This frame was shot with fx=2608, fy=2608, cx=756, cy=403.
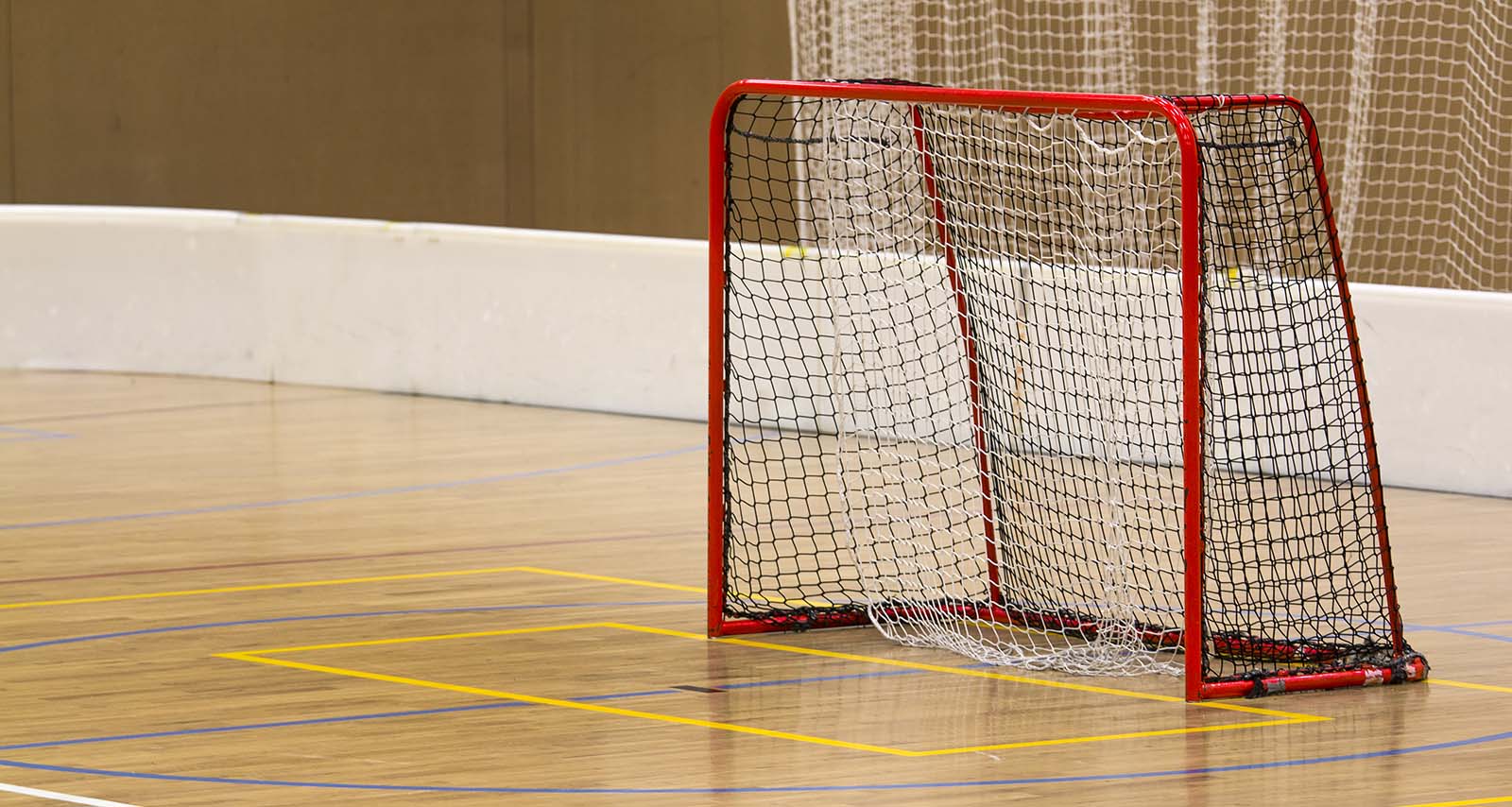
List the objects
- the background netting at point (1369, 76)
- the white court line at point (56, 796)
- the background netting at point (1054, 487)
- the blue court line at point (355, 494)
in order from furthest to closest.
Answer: the background netting at point (1369, 76) → the blue court line at point (355, 494) → the background netting at point (1054, 487) → the white court line at point (56, 796)

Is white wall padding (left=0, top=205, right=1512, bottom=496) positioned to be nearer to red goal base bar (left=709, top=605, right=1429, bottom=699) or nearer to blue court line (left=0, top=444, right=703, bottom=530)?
blue court line (left=0, top=444, right=703, bottom=530)

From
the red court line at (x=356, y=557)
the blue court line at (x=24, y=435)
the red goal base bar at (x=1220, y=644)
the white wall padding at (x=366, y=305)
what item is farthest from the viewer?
the white wall padding at (x=366, y=305)

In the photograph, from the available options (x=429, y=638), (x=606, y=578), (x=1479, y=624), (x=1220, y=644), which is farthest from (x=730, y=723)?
(x=1479, y=624)

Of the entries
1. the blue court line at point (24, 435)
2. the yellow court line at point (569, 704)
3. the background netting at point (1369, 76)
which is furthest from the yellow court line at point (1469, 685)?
the background netting at point (1369, 76)

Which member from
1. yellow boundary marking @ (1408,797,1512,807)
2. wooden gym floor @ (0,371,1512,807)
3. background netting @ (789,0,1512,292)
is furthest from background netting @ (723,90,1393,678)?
background netting @ (789,0,1512,292)

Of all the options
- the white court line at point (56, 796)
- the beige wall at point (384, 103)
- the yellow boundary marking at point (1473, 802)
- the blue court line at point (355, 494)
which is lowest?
the blue court line at point (355, 494)

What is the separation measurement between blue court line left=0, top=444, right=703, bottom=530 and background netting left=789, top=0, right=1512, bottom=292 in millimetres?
4079

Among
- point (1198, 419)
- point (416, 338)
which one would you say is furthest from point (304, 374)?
point (1198, 419)

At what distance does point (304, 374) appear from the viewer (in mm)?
12109

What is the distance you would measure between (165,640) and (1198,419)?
254 centimetres

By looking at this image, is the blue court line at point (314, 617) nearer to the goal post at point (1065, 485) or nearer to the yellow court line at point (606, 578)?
the yellow court line at point (606, 578)

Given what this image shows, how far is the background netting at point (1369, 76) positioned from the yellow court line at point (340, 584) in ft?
20.6

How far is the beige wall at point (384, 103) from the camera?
53.4 ft

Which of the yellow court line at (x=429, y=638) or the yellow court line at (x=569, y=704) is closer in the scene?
the yellow court line at (x=569, y=704)
